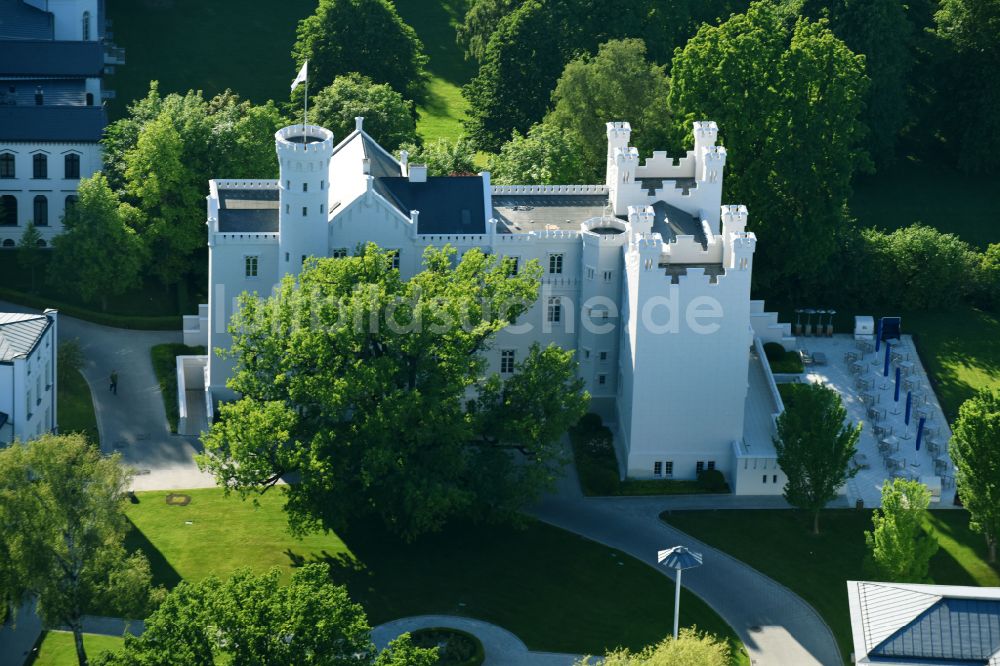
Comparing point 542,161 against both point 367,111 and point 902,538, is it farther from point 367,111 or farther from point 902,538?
point 902,538

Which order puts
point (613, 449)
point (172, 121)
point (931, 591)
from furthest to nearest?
point (172, 121) → point (613, 449) → point (931, 591)

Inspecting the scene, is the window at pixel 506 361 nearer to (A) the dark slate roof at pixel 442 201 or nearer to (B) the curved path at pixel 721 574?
(A) the dark slate roof at pixel 442 201

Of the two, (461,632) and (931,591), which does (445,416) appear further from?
(931,591)

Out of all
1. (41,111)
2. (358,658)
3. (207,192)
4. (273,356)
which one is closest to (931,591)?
(358,658)

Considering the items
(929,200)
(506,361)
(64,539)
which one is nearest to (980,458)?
(506,361)

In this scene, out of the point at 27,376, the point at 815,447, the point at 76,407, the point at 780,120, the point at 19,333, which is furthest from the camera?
the point at 780,120

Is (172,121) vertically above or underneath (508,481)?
above
